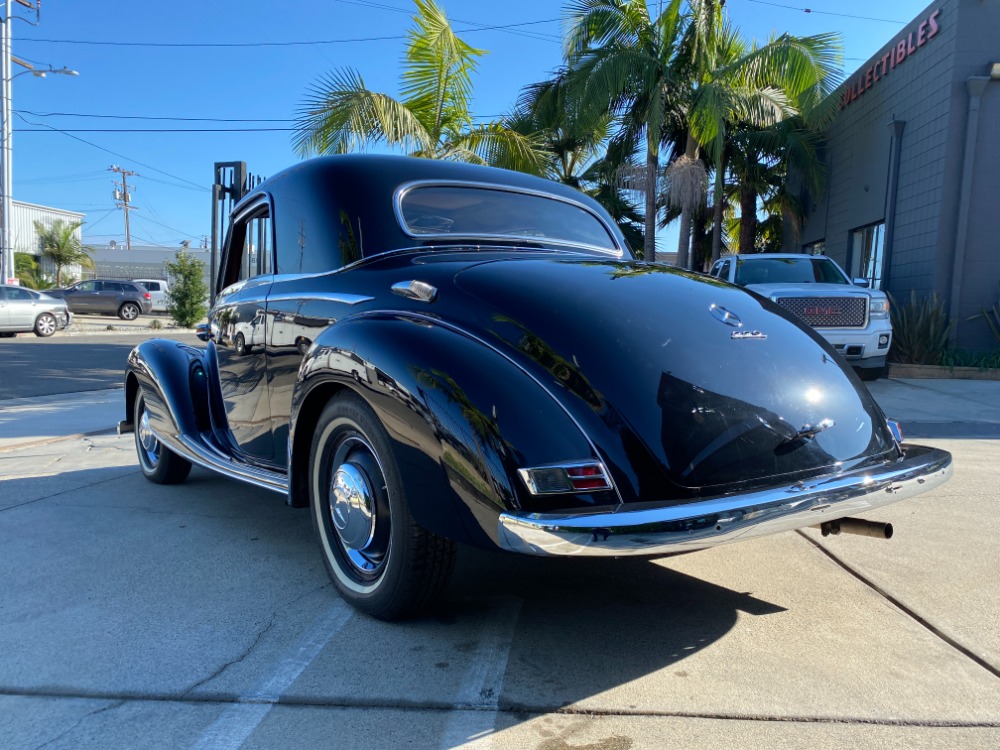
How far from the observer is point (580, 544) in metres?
2.23

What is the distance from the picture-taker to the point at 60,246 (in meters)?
45.2

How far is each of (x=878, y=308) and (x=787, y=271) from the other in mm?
1407

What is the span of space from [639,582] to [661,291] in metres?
1.24

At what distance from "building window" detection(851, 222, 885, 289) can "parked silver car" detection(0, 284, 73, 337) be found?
19.7 metres

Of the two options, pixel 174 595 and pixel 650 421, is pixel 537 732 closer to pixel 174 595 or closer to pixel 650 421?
pixel 650 421

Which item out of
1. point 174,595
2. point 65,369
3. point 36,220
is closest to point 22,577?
point 174,595

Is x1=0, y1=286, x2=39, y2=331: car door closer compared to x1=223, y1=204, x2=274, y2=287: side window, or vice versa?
x1=223, y1=204, x2=274, y2=287: side window

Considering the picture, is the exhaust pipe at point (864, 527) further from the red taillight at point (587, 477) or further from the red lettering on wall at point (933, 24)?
the red lettering on wall at point (933, 24)

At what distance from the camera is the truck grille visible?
9758 mm

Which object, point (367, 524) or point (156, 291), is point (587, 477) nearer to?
point (367, 524)

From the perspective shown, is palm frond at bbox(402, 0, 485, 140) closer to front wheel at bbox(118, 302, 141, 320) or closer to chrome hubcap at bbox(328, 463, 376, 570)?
chrome hubcap at bbox(328, 463, 376, 570)

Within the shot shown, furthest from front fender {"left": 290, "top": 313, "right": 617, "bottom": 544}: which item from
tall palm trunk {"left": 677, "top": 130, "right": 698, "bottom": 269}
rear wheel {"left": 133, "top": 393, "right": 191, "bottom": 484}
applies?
tall palm trunk {"left": 677, "top": 130, "right": 698, "bottom": 269}

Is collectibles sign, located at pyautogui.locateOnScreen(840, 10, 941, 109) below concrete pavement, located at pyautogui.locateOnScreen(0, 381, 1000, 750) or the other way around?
the other way around

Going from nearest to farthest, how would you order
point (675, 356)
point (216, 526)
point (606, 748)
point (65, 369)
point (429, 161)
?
1. point (606, 748)
2. point (675, 356)
3. point (429, 161)
4. point (216, 526)
5. point (65, 369)
